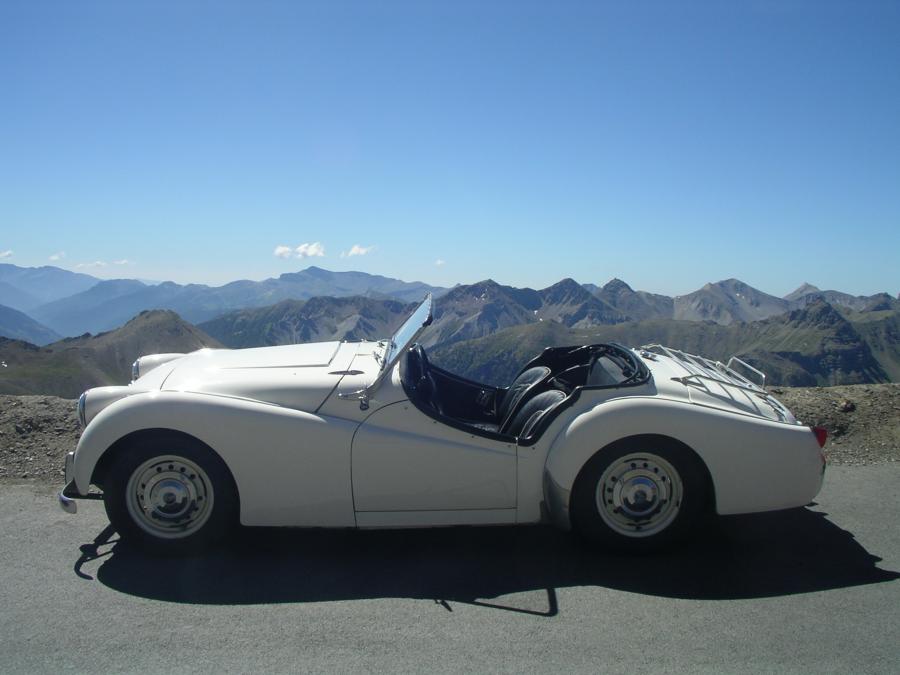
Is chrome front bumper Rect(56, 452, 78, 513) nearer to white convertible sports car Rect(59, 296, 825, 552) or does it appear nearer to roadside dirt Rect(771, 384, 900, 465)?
white convertible sports car Rect(59, 296, 825, 552)

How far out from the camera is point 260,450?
3.88 m

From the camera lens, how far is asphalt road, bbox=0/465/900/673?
115 inches

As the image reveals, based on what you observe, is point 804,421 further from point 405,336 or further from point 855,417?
→ point 405,336

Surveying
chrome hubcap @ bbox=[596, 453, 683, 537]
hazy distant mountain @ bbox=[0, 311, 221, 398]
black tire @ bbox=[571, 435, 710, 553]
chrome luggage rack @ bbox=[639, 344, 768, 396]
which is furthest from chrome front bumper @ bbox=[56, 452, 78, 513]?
hazy distant mountain @ bbox=[0, 311, 221, 398]

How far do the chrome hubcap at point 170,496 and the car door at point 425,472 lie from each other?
3.00ft

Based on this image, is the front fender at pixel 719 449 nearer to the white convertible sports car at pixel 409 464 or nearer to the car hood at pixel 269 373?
the white convertible sports car at pixel 409 464

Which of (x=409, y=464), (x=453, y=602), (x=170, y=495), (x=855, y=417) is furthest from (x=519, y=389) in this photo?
(x=855, y=417)

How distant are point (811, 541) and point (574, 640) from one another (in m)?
2.08

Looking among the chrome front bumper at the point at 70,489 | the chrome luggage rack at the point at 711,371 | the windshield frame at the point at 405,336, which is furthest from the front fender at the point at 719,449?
the chrome front bumper at the point at 70,489

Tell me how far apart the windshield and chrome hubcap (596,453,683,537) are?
4.80 feet

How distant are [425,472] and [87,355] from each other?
448ft

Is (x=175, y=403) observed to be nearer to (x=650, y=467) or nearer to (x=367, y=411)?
(x=367, y=411)

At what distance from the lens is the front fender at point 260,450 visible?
12.6ft

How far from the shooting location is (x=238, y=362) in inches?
187
